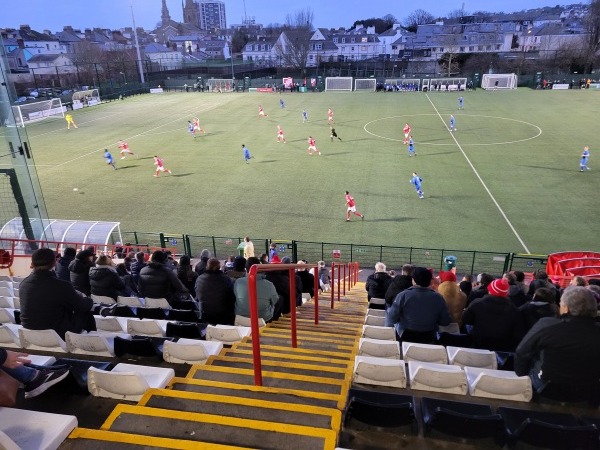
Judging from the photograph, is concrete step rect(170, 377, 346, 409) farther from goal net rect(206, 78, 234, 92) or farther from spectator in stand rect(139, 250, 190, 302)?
goal net rect(206, 78, 234, 92)

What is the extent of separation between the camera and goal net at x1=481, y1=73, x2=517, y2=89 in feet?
211

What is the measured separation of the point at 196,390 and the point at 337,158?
88.4 feet

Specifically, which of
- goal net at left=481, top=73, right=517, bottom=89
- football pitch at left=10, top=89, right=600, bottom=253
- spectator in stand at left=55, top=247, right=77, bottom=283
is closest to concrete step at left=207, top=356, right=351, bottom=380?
spectator in stand at left=55, top=247, right=77, bottom=283

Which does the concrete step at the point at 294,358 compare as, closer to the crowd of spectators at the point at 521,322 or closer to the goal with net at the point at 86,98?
the crowd of spectators at the point at 521,322

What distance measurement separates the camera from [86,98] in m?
58.6

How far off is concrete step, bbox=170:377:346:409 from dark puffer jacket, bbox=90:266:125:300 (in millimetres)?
4606

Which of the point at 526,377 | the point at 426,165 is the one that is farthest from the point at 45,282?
the point at 426,165

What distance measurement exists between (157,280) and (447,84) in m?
65.8

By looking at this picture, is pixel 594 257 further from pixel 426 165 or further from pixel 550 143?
pixel 550 143

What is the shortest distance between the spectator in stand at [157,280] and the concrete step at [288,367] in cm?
341

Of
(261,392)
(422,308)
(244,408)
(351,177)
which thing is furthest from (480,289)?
(351,177)

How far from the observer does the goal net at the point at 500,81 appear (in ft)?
211

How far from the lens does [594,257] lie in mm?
14023

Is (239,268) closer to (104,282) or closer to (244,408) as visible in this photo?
(104,282)
